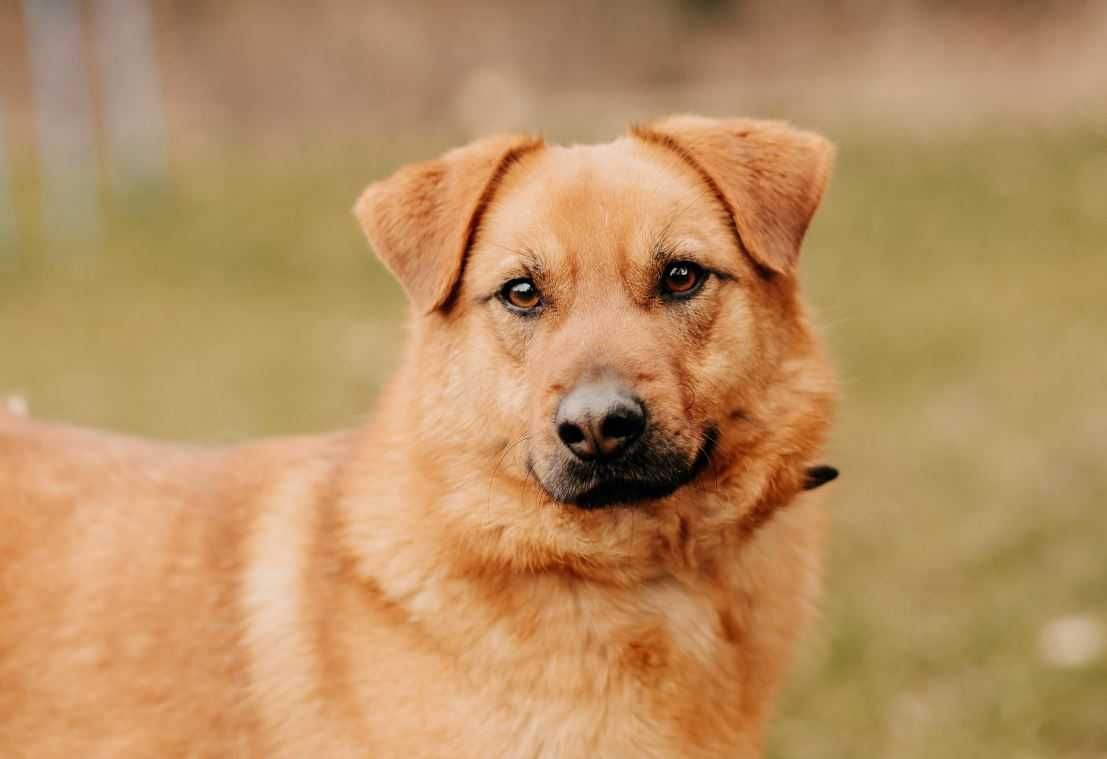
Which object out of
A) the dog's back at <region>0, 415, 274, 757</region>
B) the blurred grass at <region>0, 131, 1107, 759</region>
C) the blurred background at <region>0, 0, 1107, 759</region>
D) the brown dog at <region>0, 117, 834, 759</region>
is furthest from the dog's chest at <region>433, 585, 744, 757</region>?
the blurred background at <region>0, 0, 1107, 759</region>

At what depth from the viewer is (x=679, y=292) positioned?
3613mm

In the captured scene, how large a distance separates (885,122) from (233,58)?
9703 millimetres

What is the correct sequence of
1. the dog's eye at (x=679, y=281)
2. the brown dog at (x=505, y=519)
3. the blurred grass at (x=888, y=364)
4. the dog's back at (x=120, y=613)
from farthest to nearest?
the blurred grass at (x=888, y=364)
the dog's eye at (x=679, y=281)
the dog's back at (x=120, y=613)
the brown dog at (x=505, y=519)

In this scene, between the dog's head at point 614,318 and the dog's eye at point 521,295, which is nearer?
the dog's head at point 614,318

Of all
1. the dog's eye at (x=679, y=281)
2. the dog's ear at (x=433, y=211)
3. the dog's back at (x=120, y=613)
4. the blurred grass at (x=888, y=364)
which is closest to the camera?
the dog's back at (x=120, y=613)

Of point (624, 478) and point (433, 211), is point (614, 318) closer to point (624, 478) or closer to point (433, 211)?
point (624, 478)

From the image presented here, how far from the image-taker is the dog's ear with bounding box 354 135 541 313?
3734 mm

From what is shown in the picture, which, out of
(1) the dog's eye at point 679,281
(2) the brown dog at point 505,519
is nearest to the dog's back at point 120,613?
(2) the brown dog at point 505,519

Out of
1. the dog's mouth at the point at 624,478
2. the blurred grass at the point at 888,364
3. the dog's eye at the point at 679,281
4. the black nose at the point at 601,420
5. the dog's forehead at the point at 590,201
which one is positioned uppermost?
the dog's forehead at the point at 590,201

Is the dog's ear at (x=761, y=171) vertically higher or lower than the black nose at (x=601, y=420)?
higher

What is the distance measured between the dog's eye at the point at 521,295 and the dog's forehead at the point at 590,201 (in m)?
0.10

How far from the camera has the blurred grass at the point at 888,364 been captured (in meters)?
5.01

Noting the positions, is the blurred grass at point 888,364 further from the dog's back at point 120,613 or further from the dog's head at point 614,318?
the dog's back at point 120,613

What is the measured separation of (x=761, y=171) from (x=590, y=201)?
51 centimetres
